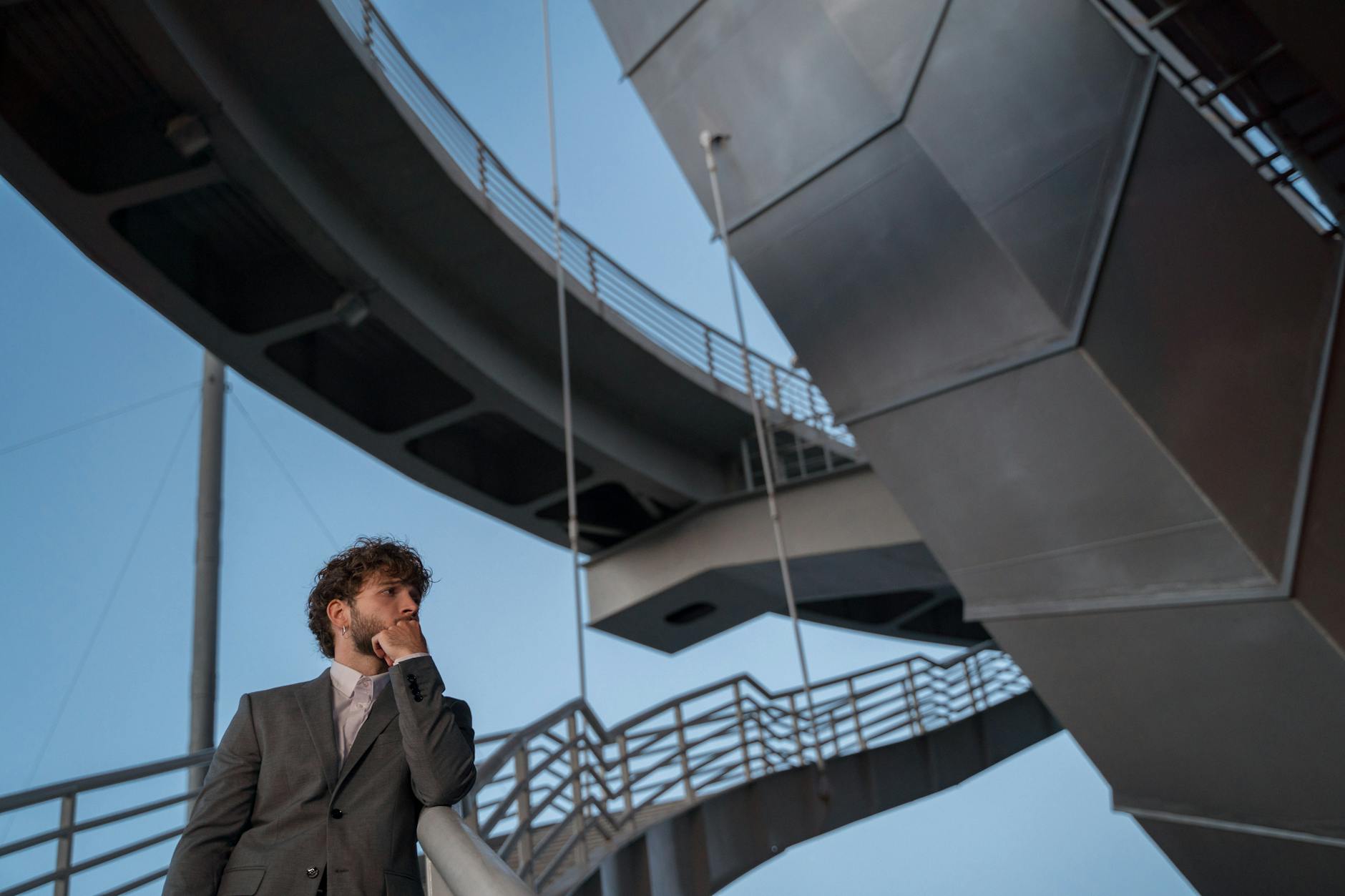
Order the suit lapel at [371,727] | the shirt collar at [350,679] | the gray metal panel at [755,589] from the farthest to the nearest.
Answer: the gray metal panel at [755,589], the shirt collar at [350,679], the suit lapel at [371,727]

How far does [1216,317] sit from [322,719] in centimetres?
414

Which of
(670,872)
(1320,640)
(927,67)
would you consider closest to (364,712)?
(1320,640)

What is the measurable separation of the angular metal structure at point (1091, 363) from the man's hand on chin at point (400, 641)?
385 centimetres

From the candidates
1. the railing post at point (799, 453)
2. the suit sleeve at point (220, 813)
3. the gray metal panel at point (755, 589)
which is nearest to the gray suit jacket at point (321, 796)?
the suit sleeve at point (220, 813)

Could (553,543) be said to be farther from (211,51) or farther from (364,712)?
(364,712)

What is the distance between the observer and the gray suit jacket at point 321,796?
1362 millimetres

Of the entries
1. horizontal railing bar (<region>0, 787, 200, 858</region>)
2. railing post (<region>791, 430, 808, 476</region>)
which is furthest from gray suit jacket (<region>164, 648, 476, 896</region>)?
railing post (<region>791, 430, 808, 476</region>)

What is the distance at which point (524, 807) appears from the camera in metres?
4.45

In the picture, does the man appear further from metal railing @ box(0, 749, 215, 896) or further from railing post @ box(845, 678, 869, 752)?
railing post @ box(845, 678, 869, 752)

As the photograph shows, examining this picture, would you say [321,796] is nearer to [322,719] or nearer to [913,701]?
[322,719]

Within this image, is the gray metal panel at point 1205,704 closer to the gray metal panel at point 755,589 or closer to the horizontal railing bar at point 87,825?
the horizontal railing bar at point 87,825

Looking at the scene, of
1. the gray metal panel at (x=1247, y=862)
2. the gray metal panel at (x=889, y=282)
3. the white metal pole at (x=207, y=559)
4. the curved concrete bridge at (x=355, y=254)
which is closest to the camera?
the gray metal panel at (x=1247, y=862)

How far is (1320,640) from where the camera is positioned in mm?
3969

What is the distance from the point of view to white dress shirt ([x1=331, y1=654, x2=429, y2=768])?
1537 mm
